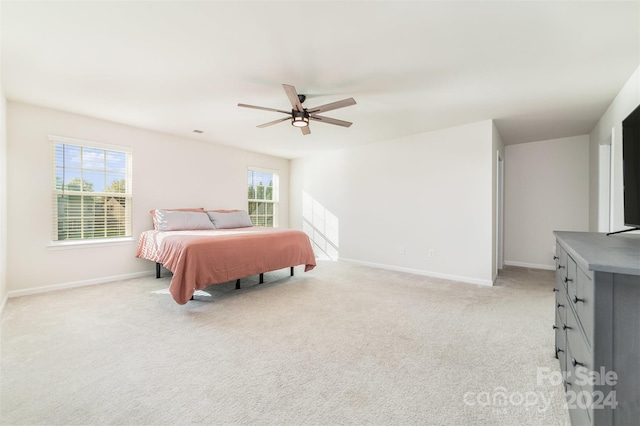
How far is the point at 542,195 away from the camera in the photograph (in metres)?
4.98

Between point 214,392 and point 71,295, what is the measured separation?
301cm

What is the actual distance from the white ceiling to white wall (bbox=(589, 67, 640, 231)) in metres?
0.14

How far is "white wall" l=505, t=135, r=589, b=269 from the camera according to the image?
15.4 feet

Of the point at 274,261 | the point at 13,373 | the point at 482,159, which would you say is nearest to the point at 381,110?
the point at 482,159

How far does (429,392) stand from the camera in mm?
1630

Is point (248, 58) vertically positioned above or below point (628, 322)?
above

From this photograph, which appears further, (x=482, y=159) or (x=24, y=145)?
(x=482, y=159)

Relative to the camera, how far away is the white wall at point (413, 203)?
4.03 meters

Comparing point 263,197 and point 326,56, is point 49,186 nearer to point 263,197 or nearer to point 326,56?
point 263,197

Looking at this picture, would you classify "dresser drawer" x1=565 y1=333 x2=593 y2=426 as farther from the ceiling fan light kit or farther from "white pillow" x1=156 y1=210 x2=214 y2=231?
"white pillow" x1=156 y1=210 x2=214 y2=231

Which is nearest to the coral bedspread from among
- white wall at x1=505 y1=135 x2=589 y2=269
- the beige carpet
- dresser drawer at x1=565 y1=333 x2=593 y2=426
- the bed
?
the bed

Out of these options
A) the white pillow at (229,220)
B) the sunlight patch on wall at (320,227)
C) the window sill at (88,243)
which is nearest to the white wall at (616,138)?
the sunlight patch on wall at (320,227)

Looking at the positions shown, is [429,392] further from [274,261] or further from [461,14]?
[274,261]

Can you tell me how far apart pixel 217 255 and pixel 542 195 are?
18.3 feet
